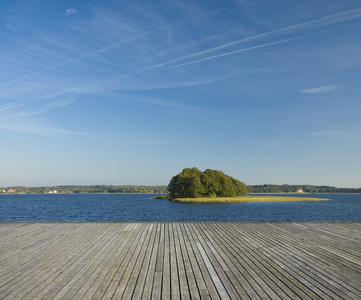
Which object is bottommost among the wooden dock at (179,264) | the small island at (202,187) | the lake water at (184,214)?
the lake water at (184,214)

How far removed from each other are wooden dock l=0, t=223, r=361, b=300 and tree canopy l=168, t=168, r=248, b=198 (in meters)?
74.3

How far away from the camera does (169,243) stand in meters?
10.4

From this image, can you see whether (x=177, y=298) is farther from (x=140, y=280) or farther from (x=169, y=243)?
(x=169, y=243)

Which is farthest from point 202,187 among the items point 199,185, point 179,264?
point 179,264

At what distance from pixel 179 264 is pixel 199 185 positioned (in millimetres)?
80190

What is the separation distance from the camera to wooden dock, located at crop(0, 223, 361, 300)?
230 inches

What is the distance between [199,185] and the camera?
87.3m

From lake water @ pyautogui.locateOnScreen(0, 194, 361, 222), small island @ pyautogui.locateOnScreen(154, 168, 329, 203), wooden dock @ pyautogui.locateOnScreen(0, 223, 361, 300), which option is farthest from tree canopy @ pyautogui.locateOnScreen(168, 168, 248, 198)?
wooden dock @ pyautogui.locateOnScreen(0, 223, 361, 300)

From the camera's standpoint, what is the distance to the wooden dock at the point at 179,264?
5.84m

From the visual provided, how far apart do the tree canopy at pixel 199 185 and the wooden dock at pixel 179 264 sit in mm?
74253


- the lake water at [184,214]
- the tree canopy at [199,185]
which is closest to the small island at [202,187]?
the tree canopy at [199,185]

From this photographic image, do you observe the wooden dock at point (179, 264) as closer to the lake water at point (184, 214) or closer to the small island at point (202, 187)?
the lake water at point (184, 214)

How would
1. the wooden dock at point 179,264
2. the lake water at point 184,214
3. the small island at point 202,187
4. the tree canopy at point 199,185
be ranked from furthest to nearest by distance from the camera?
the tree canopy at point 199,185, the small island at point 202,187, the lake water at point 184,214, the wooden dock at point 179,264

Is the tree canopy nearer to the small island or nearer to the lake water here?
the small island
